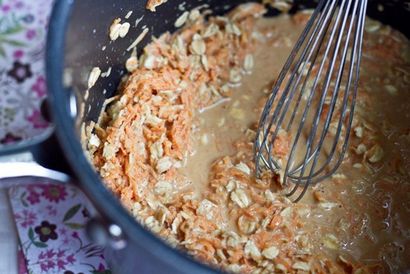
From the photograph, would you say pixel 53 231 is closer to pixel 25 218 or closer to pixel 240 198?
pixel 25 218

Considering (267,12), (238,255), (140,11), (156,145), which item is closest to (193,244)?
(238,255)

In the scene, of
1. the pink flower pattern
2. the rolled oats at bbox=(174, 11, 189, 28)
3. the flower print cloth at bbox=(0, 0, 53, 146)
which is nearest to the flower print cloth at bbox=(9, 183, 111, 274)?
the pink flower pattern

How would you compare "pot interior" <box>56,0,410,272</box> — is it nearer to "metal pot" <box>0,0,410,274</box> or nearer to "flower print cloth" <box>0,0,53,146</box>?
"metal pot" <box>0,0,410,274</box>

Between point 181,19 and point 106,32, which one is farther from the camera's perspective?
point 181,19

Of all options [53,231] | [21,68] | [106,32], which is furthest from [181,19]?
[53,231]

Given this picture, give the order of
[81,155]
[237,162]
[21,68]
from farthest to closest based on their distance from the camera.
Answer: [21,68] → [237,162] → [81,155]

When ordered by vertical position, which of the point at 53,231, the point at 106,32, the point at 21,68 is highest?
the point at 106,32

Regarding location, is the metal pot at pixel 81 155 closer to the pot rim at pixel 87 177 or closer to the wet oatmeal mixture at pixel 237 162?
the pot rim at pixel 87 177
